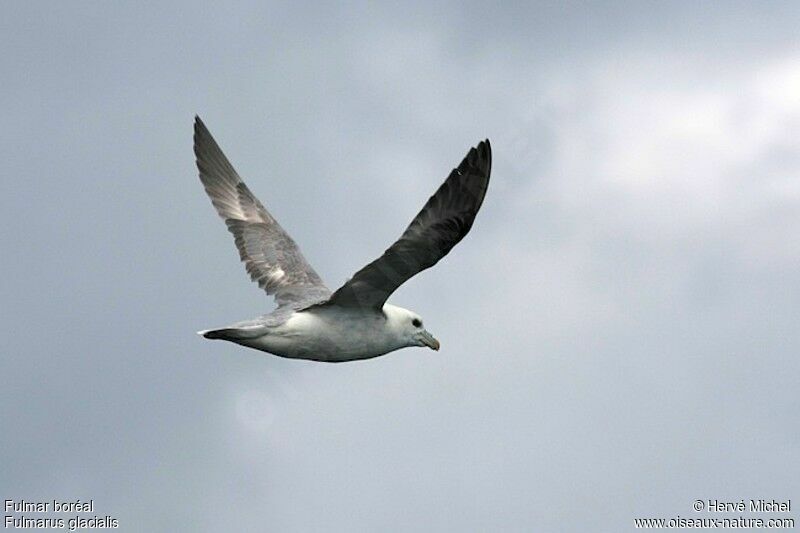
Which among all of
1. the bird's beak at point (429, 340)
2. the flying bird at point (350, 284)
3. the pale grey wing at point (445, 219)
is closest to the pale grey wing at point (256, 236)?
the flying bird at point (350, 284)

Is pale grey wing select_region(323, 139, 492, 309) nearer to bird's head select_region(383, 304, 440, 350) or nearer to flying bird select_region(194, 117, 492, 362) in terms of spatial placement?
flying bird select_region(194, 117, 492, 362)

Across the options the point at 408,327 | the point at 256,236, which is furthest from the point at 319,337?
the point at 256,236

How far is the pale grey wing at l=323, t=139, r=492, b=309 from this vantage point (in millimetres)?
16328

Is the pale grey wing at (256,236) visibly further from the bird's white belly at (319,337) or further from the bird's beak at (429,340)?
the bird's beak at (429,340)

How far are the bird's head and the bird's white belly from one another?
0.34 m

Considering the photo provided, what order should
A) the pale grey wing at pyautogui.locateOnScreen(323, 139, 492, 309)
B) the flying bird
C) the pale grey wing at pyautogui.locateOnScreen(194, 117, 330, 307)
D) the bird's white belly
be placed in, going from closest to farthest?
the pale grey wing at pyautogui.locateOnScreen(323, 139, 492, 309)
the flying bird
the bird's white belly
the pale grey wing at pyautogui.locateOnScreen(194, 117, 330, 307)

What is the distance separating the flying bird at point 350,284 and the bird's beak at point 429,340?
14 mm

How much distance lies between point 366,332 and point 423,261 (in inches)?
81.4

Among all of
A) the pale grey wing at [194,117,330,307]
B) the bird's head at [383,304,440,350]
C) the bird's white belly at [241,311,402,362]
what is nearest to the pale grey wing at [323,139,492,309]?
the bird's white belly at [241,311,402,362]

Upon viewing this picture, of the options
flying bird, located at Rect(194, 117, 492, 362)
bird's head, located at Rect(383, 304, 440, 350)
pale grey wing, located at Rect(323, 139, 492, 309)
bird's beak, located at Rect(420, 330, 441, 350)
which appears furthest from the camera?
bird's beak, located at Rect(420, 330, 441, 350)

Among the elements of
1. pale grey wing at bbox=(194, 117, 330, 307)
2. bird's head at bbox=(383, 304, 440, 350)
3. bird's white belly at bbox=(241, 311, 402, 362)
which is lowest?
bird's white belly at bbox=(241, 311, 402, 362)

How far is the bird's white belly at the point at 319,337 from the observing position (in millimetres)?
18484

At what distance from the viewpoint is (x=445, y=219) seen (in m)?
16.5

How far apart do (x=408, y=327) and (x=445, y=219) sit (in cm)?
330
